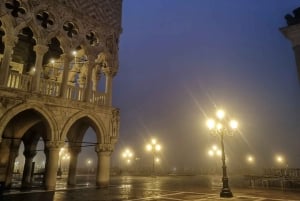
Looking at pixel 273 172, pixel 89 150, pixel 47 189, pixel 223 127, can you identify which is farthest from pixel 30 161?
pixel 89 150

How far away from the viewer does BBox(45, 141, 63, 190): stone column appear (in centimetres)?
1321

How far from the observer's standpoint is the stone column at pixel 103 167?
15.2 metres

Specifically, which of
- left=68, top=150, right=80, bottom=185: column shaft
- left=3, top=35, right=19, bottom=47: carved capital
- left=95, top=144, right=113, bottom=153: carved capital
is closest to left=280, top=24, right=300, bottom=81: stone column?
left=95, top=144, right=113, bottom=153: carved capital

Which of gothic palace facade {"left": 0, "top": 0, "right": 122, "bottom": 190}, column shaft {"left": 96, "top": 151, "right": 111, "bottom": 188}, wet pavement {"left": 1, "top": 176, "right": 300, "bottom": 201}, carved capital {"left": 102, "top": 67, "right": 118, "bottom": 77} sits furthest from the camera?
carved capital {"left": 102, "top": 67, "right": 118, "bottom": 77}

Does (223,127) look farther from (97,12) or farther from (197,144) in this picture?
(197,144)

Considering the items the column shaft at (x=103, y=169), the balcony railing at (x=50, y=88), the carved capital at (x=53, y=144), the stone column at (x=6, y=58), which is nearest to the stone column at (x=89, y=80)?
the balcony railing at (x=50, y=88)

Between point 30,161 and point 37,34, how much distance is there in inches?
365

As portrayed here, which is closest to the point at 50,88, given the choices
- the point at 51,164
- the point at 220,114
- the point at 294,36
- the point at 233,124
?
the point at 51,164

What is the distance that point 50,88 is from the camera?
48.3ft

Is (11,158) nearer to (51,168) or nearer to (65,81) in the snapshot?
(51,168)

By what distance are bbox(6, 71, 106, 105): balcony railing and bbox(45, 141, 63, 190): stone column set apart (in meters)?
2.82

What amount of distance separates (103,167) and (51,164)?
3179 mm

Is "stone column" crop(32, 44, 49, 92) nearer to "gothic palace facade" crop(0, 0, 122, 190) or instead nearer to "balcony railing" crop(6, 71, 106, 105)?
"gothic palace facade" crop(0, 0, 122, 190)

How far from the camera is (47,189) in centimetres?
1303
